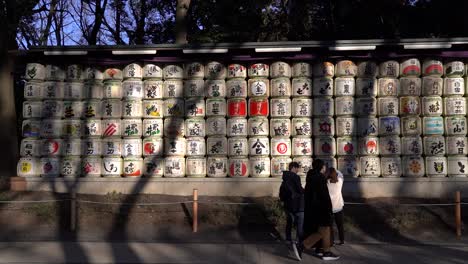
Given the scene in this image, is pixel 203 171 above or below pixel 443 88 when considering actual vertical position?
below

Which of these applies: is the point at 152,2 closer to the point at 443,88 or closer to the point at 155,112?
the point at 155,112

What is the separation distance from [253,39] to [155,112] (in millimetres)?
9798

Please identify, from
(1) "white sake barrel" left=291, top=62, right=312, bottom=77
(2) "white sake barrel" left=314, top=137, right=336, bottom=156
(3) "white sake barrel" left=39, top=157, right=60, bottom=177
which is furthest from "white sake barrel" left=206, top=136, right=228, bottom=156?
(3) "white sake barrel" left=39, top=157, right=60, bottom=177

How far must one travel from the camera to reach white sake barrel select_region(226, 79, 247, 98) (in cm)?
1216

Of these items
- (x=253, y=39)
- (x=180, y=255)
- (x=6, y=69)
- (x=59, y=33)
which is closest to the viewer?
(x=180, y=255)

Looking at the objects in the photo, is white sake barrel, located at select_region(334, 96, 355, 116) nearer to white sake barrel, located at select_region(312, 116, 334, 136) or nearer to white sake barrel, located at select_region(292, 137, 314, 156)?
white sake barrel, located at select_region(312, 116, 334, 136)

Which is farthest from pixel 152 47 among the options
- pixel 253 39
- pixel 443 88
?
pixel 253 39

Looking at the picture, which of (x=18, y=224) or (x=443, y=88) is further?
(x=443, y=88)

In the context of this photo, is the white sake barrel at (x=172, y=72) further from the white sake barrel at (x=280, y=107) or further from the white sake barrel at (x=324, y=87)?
the white sake barrel at (x=324, y=87)

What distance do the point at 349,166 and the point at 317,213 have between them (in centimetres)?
402

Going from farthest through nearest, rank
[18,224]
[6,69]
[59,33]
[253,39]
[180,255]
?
[59,33]
[253,39]
[6,69]
[18,224]
[180,255]

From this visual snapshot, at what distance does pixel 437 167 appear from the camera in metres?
11.8

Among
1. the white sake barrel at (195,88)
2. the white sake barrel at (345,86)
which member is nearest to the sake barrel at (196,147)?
the white sake barrel at (195,88)

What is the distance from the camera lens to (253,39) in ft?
68.7
